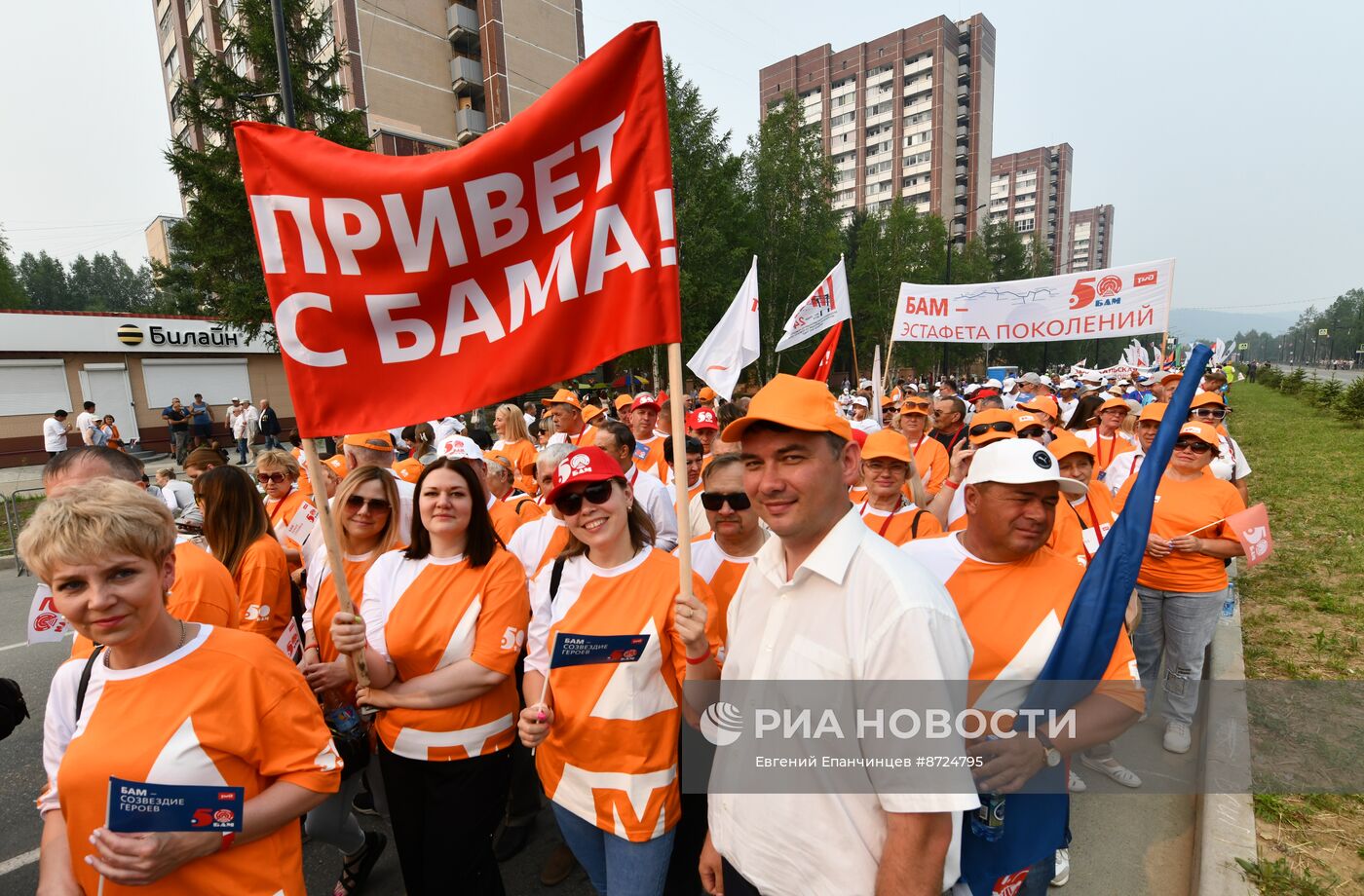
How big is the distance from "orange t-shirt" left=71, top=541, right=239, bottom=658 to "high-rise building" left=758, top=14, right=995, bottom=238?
75.4m

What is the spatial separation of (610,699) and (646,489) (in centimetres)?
224

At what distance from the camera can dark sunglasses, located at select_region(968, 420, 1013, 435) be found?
4.53 m

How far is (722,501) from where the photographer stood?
311 centimetres

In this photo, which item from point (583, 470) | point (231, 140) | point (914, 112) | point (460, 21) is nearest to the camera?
point (583, 470)

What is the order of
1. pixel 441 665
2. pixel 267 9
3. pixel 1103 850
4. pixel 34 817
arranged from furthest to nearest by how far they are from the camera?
1. pixel 267 9
2. pixel 34 817
3. pixel 1103 850
4. pixel 441 665

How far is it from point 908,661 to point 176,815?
1.87m

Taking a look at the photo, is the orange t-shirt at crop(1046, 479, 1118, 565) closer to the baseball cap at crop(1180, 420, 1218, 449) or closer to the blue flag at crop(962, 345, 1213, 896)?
the baseball cap at crop(1180, 420, 1218, 449)

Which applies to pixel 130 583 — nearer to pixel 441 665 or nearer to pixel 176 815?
pixel 176 815

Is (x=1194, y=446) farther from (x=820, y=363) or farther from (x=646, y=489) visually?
(x=646, y=489)

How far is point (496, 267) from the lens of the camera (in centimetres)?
246

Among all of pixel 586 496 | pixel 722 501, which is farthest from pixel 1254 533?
pixel 586 496

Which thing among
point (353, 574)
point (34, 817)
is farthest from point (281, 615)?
point (34, 817)

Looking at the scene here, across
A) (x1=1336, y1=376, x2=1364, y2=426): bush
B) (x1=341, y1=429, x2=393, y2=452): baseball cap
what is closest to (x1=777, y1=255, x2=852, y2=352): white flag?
(x1=341, y1=429, x2=393, y2=452): baseball cap

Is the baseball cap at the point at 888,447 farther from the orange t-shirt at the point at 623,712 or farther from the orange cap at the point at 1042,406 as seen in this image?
the orange cap at the point at 1042,406
